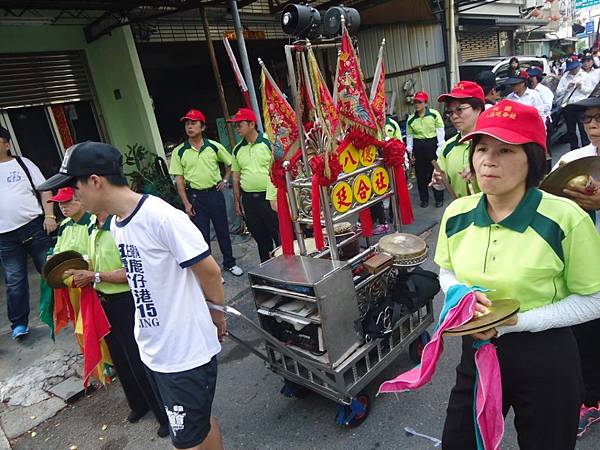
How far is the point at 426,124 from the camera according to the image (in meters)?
6.65

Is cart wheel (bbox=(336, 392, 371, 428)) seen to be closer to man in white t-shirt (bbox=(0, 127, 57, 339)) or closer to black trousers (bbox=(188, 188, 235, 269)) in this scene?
black trousers (bbox=(188, 188, 235, 269))

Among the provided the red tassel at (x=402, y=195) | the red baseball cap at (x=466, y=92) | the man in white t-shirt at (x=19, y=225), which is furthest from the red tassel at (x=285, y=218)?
the man in white t-shirt at (x=19, y=225)

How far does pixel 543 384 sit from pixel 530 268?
0.44 metres

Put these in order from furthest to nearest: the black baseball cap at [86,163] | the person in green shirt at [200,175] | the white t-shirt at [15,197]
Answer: the person in green shirt at [200,175]
the white t-shirt at [15,197]
the black baseball cap at [86,163]

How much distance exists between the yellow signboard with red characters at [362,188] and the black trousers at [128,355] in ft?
5.36

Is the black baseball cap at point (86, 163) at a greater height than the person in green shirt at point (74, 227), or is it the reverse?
the black baseball cap at point (86, 163)

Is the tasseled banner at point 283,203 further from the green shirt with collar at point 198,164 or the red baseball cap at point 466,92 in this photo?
the green shirt with collar at point 198,164

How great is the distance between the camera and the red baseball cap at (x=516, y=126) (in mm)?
1435

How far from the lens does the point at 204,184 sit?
5.02 m

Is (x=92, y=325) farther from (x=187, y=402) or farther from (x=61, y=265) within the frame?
(x=187, y=402)

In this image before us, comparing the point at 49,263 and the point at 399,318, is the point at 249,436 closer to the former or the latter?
the point at 399,318

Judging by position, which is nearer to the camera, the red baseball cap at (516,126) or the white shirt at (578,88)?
the red baseball cap at (516,126)

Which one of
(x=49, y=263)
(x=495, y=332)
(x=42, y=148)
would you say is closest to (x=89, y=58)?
(x=42, y=148)

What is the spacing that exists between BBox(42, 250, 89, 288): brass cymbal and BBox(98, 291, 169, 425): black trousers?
253mm
